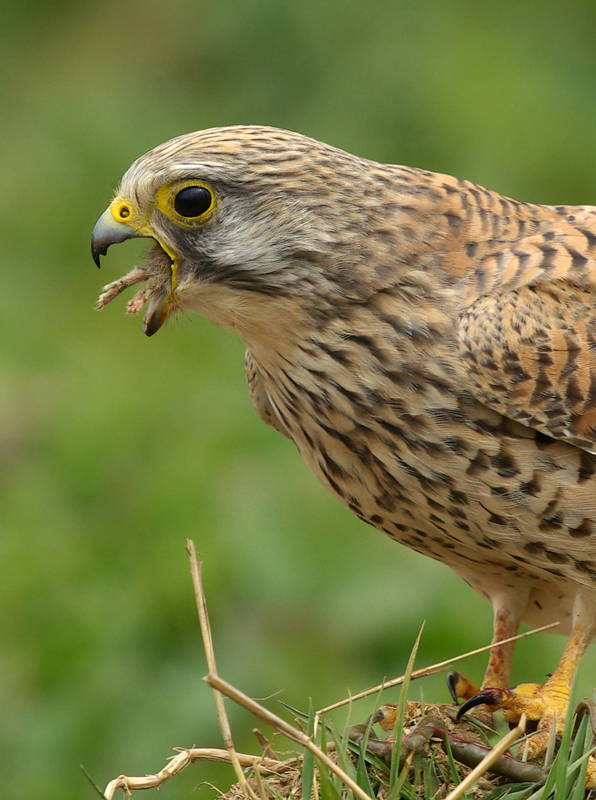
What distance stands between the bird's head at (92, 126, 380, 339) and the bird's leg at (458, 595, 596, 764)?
97 centimetres

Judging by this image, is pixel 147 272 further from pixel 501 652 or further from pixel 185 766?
pixel 501 652

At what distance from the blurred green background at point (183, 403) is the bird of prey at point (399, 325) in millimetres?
1194

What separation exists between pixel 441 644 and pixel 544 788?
2.75 metres

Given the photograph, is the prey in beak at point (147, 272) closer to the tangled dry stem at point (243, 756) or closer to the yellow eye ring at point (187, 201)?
the yellow eye ring at point (187, 201)

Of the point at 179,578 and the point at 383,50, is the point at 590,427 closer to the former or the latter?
the point at 179,578

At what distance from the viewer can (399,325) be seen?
315 centimetres

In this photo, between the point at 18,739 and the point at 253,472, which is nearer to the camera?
the point at 18,739

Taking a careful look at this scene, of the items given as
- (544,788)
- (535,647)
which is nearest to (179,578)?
(535,647)

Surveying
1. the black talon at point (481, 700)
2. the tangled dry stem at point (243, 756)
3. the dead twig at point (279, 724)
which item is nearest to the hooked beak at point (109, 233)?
the tangled dry stem at point (243, 756)

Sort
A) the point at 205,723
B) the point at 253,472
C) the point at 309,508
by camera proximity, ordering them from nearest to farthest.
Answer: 1. the point at 205,723
2. the point at 309,508
3. the point at 253,472

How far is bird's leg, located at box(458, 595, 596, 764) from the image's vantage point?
298 cm

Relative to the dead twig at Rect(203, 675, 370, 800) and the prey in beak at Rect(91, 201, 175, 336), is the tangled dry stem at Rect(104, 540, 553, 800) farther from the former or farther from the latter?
the prey in beak at Rect(91, 201, 175, 336)

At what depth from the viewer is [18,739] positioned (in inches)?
206

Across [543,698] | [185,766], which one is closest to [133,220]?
[185,766]
